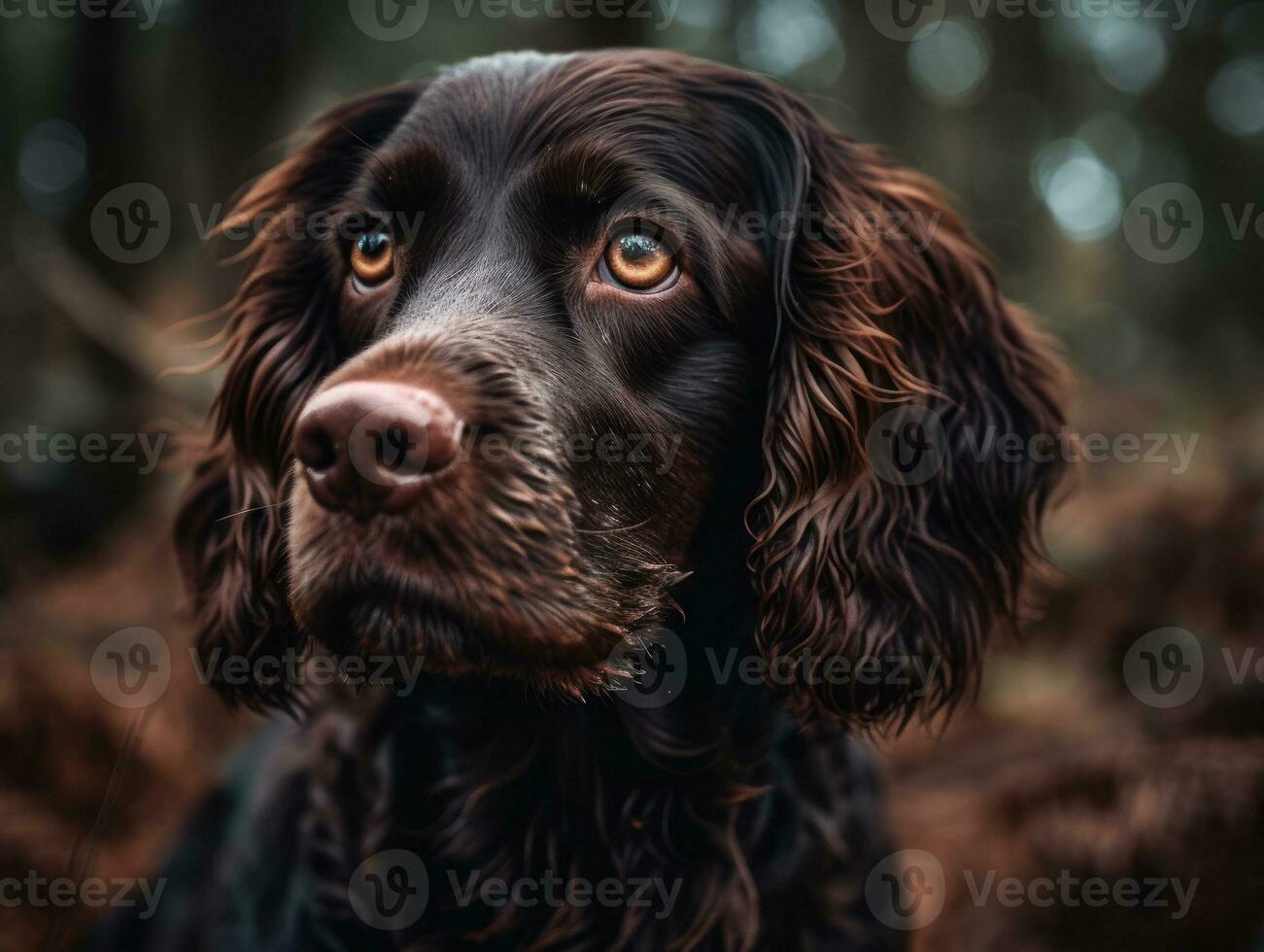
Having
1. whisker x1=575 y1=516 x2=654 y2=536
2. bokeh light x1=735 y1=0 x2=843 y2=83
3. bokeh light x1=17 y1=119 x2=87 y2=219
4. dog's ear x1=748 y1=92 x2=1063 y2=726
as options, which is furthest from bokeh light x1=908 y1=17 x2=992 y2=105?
whisker x1=575 y1=516 x2=654 y2=536

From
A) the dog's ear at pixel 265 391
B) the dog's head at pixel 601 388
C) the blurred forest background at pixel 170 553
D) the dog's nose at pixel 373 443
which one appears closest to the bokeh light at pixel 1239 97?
the blurred forest background at pixel 170 553

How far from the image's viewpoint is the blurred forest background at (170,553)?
289cm

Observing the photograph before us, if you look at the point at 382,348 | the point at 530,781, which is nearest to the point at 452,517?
the point at 382,348

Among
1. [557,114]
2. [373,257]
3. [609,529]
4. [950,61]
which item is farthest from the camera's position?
[950,61]

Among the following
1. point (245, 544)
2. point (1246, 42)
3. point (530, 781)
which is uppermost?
point (1246, 42)

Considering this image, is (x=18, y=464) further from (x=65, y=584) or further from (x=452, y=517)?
(x=452, y=517)

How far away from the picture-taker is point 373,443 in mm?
1316

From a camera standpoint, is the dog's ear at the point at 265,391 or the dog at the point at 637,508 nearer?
the dog at the point at 637,508

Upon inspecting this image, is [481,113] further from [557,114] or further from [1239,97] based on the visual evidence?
[1239,97]

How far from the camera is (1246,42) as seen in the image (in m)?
7.96

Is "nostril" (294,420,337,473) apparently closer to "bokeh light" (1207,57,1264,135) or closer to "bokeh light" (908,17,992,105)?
"bokeh light" (908,17,992,105)

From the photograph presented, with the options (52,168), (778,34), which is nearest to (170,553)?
(52,168)

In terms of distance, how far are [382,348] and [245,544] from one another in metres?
0.82

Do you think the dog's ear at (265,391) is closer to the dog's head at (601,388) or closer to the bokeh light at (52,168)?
the dog's head at (601,388)
